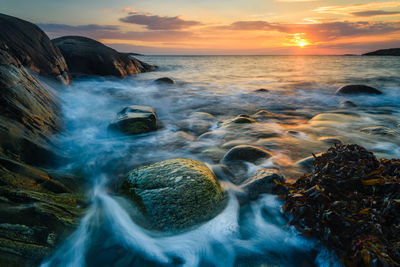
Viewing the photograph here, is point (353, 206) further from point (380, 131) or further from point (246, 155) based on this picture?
point (380, 131)

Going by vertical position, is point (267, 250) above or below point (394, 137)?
below

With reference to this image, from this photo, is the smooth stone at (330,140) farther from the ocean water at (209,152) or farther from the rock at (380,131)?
the rock at (380,131)

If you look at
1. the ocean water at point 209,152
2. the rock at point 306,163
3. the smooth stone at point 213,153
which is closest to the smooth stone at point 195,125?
the ocean water at point 209,152

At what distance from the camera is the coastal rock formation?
5.99ft

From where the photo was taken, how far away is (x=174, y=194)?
2.61 meters

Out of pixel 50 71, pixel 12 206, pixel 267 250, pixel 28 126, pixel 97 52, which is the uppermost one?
pixel 97 52

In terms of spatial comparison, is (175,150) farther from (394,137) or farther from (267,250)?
(394,137)

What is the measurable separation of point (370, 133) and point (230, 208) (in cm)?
452

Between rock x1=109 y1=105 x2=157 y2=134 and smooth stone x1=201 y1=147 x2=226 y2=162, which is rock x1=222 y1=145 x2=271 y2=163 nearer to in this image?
smooth stone x1=201 y1=147 x2=226 y2=162

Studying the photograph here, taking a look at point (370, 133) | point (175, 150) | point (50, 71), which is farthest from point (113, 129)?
point (370, 133)

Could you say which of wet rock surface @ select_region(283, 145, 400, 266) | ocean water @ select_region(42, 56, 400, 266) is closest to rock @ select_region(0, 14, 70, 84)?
ocean water @ select_region(42, 56, 400, 266)

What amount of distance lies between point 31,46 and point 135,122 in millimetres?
5573

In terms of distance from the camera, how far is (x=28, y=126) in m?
3.26

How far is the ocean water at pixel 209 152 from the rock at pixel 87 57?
337 centimetres
